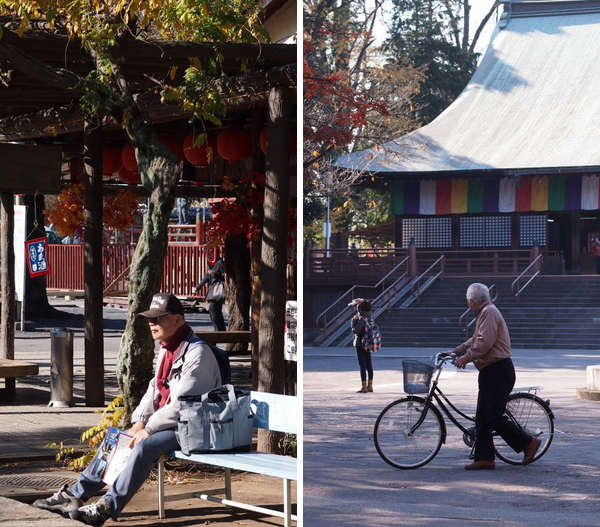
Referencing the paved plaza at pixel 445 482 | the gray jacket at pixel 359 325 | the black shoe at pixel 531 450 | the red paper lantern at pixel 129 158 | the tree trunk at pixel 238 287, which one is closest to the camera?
the paved plaza at pixel 445 482

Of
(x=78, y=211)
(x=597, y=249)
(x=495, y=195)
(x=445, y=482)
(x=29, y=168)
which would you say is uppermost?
(x=495, y=195)

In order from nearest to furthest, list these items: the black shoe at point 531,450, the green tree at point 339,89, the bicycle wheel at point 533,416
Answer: the bicycle wheel at point 533,416
the black shoe at point 531,450
the green tree at point 339,89

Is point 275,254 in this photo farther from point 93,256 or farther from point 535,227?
point 535,227

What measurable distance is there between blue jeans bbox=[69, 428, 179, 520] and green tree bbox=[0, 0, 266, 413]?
0.81 meters

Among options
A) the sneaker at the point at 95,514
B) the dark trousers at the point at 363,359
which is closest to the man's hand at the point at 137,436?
the sneaker at the point at 95,514

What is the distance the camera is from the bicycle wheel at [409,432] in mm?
6109

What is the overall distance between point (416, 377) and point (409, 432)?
16.1 inches

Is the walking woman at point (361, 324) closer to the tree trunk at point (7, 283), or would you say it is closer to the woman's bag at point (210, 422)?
the tree trunk at point (7, 283)

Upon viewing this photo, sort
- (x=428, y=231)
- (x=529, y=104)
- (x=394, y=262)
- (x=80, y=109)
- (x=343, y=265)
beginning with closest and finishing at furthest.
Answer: (x=80, y=109), (x=343, y=265), (x=394, y=262), (x=428, y=231), (x=529, y=104)

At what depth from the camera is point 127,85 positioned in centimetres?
539

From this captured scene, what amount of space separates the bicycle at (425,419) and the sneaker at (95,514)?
2.45 m

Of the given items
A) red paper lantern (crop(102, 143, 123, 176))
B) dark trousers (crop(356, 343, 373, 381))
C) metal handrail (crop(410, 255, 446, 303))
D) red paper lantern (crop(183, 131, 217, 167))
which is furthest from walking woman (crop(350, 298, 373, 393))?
metal handrail (crop(410, 255, 446, 303))

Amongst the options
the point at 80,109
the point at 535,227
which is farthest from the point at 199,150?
the point at 535,227

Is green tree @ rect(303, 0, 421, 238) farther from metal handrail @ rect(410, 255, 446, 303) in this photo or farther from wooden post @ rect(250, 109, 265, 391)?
wooden post @ rect(250, 109, 265, 391)
